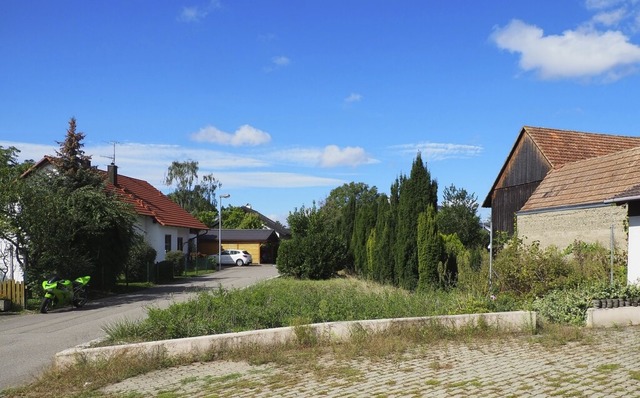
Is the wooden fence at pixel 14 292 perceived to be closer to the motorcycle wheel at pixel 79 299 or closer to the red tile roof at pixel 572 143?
the motorcycle wheel at pixel 79 299

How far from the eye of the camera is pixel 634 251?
1312cm

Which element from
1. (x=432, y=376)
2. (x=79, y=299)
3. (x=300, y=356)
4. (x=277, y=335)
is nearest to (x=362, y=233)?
(x=79, y=299)

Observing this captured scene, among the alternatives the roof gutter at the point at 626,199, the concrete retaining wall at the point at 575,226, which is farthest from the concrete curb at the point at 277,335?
the concrete retaining wall at the point at 575,226

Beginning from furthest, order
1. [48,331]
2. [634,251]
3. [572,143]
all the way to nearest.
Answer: [572,143]
[634,251]
[48,331]

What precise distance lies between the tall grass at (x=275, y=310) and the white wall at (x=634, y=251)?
10.9 ft

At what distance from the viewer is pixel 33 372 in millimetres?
8500

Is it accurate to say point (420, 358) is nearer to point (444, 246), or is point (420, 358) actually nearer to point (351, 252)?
point (444, 246)

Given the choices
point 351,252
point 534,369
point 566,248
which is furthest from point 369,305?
point 351,252

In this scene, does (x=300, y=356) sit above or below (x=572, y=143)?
below

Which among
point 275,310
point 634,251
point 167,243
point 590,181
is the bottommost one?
point 275,310

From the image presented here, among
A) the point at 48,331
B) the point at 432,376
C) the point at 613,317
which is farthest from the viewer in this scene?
the point at 48,331

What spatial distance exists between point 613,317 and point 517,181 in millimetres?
16287

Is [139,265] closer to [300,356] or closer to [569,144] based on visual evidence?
[569,144]

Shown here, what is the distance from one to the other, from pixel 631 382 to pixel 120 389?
20.0 ft
